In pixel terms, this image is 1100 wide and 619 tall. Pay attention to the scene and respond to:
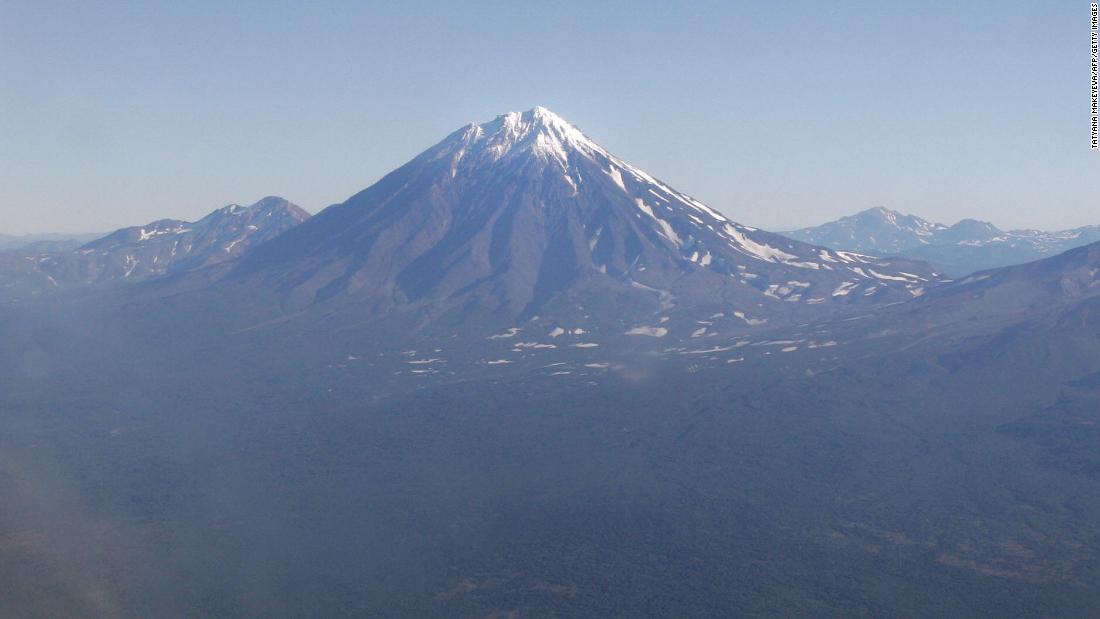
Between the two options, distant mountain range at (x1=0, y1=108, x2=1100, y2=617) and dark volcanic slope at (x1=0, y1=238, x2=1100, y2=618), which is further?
distant mountain range at (x1=0, y1=108, x2=1100, y2=617)

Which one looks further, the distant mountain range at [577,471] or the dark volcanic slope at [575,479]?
the distant mountain range at [577,471]

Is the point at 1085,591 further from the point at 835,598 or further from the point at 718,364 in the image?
the point at 718,364

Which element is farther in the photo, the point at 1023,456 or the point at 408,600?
the point at 1023,456

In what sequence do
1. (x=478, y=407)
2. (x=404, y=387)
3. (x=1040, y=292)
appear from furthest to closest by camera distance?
(x=1040, y=292) → (x=404, y=387) → (x=478, y=407)

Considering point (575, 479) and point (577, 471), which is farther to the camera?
point (577, 471)

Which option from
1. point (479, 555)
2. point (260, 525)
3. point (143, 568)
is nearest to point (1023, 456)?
point (479, 555)

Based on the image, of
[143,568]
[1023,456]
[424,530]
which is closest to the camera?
[143,568]

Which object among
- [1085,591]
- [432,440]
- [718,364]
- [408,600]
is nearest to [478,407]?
[432,440]

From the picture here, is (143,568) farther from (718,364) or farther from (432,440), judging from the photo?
(718,364)

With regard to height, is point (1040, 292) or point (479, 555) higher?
point (1040, 292)

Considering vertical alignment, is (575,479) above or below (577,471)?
below
